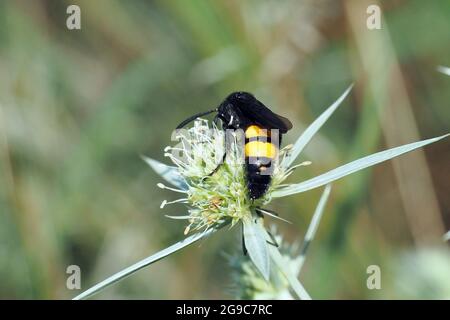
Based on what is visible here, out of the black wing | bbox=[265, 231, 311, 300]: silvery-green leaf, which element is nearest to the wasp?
the black wing

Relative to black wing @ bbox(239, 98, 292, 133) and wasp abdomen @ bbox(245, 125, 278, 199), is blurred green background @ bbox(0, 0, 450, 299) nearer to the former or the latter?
black wing @ bbox(239, 98, 292, 133)

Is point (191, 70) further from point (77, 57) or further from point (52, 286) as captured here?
point (52, 286)

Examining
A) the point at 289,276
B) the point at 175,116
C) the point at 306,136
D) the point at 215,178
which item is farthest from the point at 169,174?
the point at 175,116

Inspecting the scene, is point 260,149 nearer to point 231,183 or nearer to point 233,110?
point 231,183

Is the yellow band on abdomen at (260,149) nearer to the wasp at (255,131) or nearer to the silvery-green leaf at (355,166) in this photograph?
the wasp at (255,131)

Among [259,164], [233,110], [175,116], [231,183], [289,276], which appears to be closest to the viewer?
[289,276]
